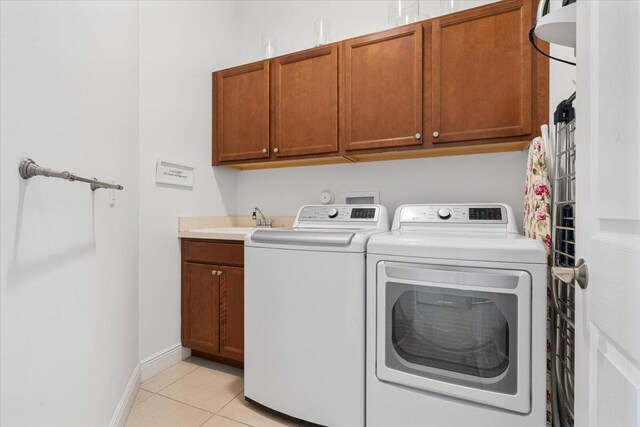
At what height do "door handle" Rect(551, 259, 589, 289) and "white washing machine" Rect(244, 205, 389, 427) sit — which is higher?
"door handle" Rect(551, 259, 589, 289)

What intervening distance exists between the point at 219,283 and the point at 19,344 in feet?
4.23

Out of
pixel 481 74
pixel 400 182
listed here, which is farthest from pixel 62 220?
pixel 481 74

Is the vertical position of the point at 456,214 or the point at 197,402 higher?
the point at 456,214

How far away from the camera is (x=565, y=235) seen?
4.17 ft

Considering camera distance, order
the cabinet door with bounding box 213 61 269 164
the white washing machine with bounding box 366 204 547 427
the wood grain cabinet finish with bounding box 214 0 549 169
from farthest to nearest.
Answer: the cabinet door with bounding box 213 61 269 164
the wood grain cabinet finish with bounding box 214 0 549 169
the white washing machine with bounding box 366 204 547 427

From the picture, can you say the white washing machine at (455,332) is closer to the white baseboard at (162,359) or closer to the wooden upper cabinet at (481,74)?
the wooden upper cabinet at (481,74)

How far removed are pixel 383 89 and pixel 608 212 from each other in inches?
61.2

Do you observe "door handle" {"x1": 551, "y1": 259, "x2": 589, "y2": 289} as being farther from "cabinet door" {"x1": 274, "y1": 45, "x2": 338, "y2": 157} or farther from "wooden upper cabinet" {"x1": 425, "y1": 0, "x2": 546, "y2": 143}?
"cabinet door" {"x1": 274, "y1": 45, "x2": 338, "y2": 157}

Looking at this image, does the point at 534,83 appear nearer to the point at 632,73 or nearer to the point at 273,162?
the point at 632,73

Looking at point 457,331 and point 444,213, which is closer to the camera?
point 457,331

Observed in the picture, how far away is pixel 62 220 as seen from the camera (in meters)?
0.96

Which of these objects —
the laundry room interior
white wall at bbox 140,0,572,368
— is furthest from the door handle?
white wall at bbox 140,0,572,368

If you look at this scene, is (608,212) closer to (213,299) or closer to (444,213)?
(444,213)

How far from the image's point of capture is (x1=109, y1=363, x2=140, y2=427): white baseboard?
4.56 feet
